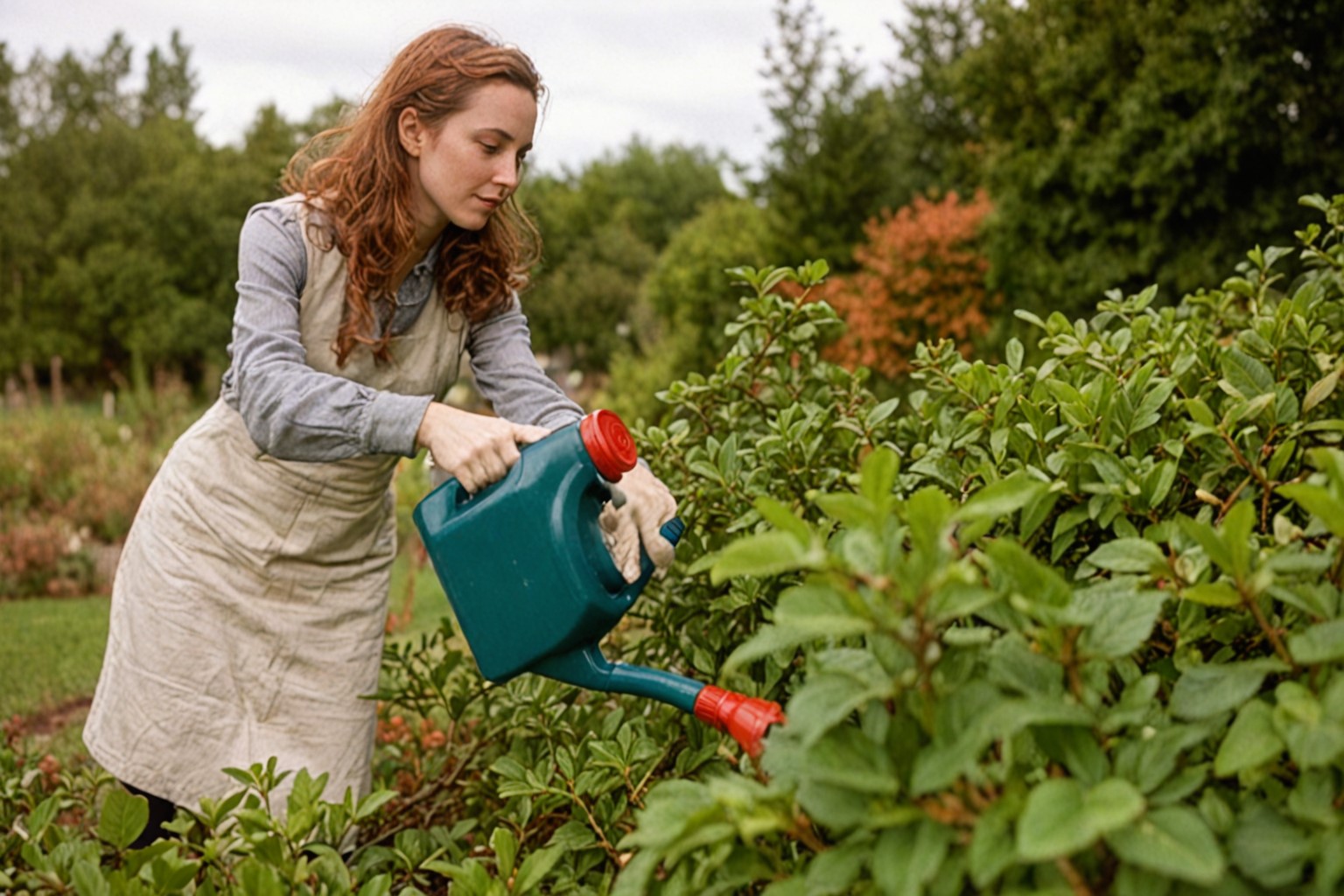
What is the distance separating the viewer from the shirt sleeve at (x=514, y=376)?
2.03 m

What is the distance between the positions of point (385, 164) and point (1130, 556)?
1.46 m

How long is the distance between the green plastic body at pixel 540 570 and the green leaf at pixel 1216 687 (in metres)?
0.69

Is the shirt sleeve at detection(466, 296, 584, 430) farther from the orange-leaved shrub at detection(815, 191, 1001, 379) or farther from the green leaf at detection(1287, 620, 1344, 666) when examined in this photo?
the orange-leaved shrub at detection(815, 191, 1001, 379)

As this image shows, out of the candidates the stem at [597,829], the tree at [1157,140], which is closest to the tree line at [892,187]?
the tree at [1157,140]

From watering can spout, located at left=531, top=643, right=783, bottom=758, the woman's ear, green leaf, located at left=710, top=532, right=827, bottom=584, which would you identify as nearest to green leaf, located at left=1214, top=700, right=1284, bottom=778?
green leaf, located at left=710, top=532, right=827, bottom=584

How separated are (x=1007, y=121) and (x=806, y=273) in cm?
948

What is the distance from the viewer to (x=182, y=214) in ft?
82.4

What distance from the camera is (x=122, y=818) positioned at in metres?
1.31

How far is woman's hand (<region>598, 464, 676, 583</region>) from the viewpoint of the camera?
159 cm

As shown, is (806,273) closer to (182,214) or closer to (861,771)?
(861,771)

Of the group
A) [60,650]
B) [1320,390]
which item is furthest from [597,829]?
[60,650]

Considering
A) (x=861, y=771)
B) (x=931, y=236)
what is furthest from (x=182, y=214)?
(x=861, y=771)

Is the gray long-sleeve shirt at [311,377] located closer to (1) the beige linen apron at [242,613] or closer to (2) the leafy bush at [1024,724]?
(1) the beige linen apron at [242,613]

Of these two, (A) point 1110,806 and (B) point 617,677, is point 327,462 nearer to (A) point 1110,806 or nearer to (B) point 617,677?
(B) point 617,677
